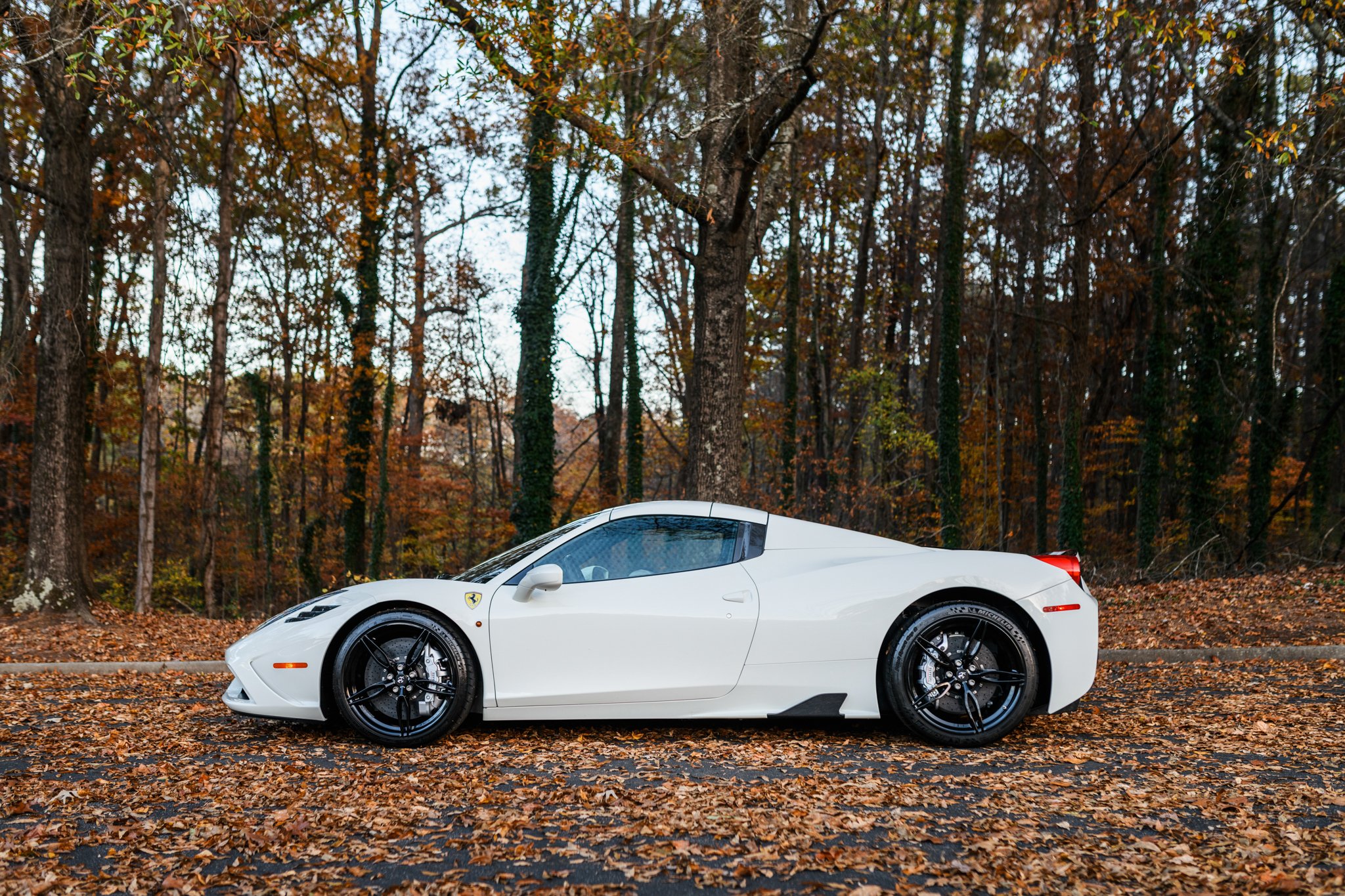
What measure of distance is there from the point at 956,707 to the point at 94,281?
66.3 ft

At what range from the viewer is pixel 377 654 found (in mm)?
5125

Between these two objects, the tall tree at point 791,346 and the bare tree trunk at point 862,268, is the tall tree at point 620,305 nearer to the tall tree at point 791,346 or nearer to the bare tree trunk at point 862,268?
the tall tree at point 791,346

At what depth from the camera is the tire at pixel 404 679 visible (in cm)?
507

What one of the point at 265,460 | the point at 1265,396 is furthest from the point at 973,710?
the point at 265,460

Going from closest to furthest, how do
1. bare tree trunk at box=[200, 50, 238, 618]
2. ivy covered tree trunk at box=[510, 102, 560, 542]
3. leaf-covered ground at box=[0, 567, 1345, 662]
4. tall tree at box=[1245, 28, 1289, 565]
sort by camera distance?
1. leaf-covered ground at box=[0, 567, 1345, 662]
2. bare tree trunk at box=[200, 50, 238, 618]
3. ivy covered tree trunk at box=[510, 102, 560, 542]
4. tall tree at box=[1245, 28, 1289, 565]

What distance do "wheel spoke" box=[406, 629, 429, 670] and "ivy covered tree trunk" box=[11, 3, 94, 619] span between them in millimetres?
8065

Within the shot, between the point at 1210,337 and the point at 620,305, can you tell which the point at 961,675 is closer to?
the point at 1210,337

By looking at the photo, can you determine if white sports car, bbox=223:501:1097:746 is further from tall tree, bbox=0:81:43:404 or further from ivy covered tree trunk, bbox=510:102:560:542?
ivy covered tree trunk, bbox=510:102:560:542

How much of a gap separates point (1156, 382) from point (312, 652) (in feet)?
61.4

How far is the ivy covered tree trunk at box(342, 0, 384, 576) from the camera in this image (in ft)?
63.8

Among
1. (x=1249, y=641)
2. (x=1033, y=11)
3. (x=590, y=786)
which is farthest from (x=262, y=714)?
(x=1033, y=11)

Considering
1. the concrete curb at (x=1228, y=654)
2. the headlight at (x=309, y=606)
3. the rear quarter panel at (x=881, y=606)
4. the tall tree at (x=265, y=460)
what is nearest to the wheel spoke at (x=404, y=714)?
the headlight at (x=309, y=606)

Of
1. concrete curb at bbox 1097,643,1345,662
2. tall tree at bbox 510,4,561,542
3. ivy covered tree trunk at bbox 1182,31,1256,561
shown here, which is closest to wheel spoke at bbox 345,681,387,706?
concrete curb at bbox 1097,643,1345,662

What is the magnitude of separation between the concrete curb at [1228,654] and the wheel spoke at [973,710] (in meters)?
3.66
